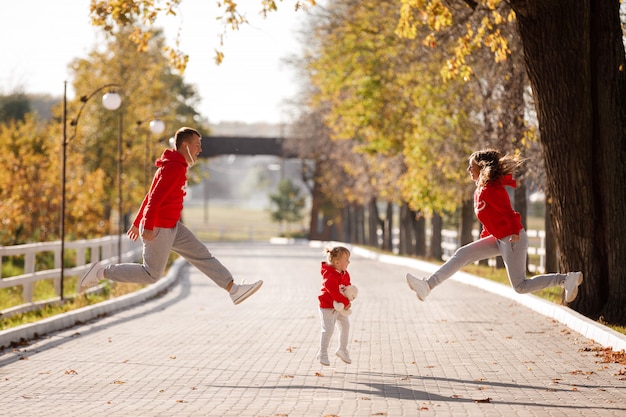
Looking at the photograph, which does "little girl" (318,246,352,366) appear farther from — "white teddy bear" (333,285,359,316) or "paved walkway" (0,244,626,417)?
"paved walkway" (0,244,626,417)

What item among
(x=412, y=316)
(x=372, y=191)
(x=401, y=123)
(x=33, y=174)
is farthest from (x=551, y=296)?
(x=372, y=191)

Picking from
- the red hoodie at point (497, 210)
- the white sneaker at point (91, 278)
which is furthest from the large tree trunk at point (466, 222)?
the white sneaker at point (91, 278)

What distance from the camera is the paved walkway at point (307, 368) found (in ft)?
29.2

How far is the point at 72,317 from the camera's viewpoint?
17125 millimetres

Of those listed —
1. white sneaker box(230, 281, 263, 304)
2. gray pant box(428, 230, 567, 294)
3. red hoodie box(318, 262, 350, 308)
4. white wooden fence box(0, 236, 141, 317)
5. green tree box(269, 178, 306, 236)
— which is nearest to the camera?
red hoodie box(318, 262, 350, 308)

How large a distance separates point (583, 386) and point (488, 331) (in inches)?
209

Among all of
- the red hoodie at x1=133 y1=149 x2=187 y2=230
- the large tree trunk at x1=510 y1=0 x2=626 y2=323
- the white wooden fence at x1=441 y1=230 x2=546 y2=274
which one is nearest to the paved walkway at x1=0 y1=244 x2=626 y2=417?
the large tree trunk at x1=510 y1=0 x2=626 y2=323

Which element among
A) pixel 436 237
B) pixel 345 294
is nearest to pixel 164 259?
pixel 345 294

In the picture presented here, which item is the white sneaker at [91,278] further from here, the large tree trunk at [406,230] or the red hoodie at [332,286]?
the large tree trunk at [406,230]

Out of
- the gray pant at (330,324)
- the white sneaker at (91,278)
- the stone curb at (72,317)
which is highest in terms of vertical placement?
the white sneaker at (91,278)

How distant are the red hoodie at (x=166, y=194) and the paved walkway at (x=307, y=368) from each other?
1.47 metres

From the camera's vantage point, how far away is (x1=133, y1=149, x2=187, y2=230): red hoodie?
10.4 meters

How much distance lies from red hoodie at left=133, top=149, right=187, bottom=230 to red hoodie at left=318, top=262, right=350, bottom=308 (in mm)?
1471

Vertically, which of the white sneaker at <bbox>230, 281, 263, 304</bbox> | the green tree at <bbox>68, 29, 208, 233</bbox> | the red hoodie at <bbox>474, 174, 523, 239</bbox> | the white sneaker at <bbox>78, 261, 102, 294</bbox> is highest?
the green tree at <bbox>68, 29, 208, 233</bbox>
